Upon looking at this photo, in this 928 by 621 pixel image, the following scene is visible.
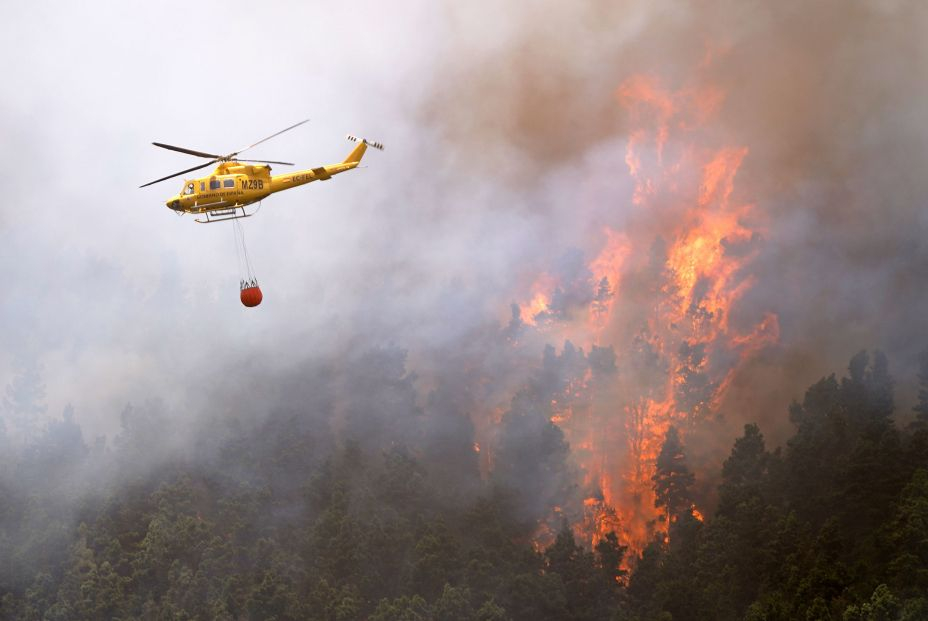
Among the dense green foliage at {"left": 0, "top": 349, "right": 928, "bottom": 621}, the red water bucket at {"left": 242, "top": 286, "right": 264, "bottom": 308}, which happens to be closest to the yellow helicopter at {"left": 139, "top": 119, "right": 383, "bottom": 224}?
the red water bucket at {"left": 242, "top": 286, "right": 264, "bottom": 308}

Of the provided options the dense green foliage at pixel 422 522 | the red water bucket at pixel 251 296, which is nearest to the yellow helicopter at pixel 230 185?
the red water bucket at pixel 251 296

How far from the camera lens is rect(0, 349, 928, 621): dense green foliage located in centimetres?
10494

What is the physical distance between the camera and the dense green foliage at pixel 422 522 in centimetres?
10494

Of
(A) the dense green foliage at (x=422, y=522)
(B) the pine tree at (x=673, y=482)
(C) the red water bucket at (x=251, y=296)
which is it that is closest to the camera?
(C) the red water bucket at (x=251, y=296)

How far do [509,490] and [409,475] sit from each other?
27.7 feet

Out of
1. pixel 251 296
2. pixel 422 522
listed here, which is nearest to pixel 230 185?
pixel 251 296

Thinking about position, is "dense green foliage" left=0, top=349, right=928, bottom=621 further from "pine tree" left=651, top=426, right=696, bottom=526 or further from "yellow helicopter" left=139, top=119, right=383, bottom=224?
"yellow helicopter" left=139, top=119, right=383, bottom=224

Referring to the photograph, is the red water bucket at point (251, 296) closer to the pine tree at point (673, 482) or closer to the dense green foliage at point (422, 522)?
the dense green foliage at point (422, 522)

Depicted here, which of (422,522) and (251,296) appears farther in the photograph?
(422,522)

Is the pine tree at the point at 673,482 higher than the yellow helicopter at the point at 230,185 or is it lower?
lower

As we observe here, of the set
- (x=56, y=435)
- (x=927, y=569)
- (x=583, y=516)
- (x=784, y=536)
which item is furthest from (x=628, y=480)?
(x=56, y=435)

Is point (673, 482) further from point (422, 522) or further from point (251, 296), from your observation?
point (251, 296)

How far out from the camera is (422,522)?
121 meters

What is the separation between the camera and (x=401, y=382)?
456ft
